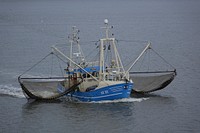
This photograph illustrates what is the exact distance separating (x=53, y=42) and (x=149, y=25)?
55.0 meters

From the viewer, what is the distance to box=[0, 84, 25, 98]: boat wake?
62.4 meters

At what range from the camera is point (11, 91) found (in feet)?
209

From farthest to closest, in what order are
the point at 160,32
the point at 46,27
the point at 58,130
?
the point at 46,27 < the point at 160,32 < the point at 58,130

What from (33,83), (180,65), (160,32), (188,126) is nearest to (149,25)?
(160,32)

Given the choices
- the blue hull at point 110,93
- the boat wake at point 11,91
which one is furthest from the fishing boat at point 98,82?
the boat wake at point 11,91

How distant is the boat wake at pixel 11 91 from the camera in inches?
2458

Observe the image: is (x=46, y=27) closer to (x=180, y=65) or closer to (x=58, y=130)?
(x=180, y=65)

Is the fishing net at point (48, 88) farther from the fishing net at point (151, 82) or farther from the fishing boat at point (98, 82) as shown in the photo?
the fishing net at point (151, 82)

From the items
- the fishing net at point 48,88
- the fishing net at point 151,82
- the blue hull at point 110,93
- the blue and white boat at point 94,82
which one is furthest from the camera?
the fishing net at point 151,82

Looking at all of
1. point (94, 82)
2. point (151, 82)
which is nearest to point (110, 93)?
point (94, 82)

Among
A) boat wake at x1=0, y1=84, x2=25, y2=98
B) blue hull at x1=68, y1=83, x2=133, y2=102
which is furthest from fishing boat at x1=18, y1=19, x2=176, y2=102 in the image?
boat wake at x1=0, y1=84, x2=25, y2=98

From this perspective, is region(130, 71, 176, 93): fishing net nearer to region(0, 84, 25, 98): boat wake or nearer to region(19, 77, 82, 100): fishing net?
region(19, 77, 82, 100): fishing net

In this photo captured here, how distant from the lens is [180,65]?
80.5 metres

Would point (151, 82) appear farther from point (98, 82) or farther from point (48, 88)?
point (48, 88)
